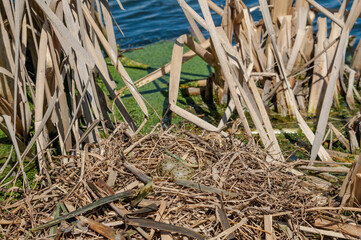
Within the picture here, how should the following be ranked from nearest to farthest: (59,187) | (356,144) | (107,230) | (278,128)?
(107,230)
(59,187)
(356,144)
(278,128)

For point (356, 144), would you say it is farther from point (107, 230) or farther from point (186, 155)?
point (107, 230)

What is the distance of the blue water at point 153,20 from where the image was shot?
543cm

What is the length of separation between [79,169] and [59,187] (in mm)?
145

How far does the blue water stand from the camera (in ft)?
17.8

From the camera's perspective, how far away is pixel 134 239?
175 cm

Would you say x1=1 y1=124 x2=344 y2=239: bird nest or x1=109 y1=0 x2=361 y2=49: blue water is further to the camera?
x1=109 y1=0 x2=361 y2=49: blue water

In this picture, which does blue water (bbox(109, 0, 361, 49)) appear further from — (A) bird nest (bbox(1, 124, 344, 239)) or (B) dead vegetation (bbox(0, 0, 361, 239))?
(A) bird nest (bbox(1, 124, 344, 239))

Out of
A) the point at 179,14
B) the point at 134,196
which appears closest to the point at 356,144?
the point at 134,196

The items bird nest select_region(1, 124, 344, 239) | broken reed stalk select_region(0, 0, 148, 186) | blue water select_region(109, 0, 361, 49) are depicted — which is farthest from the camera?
blue water select_region(109, 0, 361, 49)

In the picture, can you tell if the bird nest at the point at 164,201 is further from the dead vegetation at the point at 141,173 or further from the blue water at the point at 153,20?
the blue water at the point at 153,20

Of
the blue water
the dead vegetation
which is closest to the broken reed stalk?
the dead vegetation

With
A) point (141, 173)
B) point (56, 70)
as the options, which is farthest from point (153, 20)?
point (141, 173)

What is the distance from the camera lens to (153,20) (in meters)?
6.05

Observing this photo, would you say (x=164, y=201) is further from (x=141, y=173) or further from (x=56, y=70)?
(x=56, y=70)
